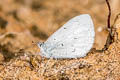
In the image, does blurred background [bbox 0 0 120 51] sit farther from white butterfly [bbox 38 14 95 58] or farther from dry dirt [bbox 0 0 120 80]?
white butterfly [bbox 38 14 95 58]

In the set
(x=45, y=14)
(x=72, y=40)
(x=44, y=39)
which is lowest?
(x=72, y=40)

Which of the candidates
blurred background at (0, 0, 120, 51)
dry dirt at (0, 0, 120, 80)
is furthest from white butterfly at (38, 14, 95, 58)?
blurred background at (0, 0, 120, 51)

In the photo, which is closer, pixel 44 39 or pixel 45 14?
pixel 44 39

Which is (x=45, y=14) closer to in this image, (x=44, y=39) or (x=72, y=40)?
(x=44, y=39)

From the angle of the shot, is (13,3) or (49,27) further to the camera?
(13,3)

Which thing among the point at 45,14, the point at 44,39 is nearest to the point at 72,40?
the point at 44,39

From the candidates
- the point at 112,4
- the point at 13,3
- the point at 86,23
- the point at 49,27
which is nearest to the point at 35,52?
the point at 86,23

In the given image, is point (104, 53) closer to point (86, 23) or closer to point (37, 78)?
point (86, 23)
